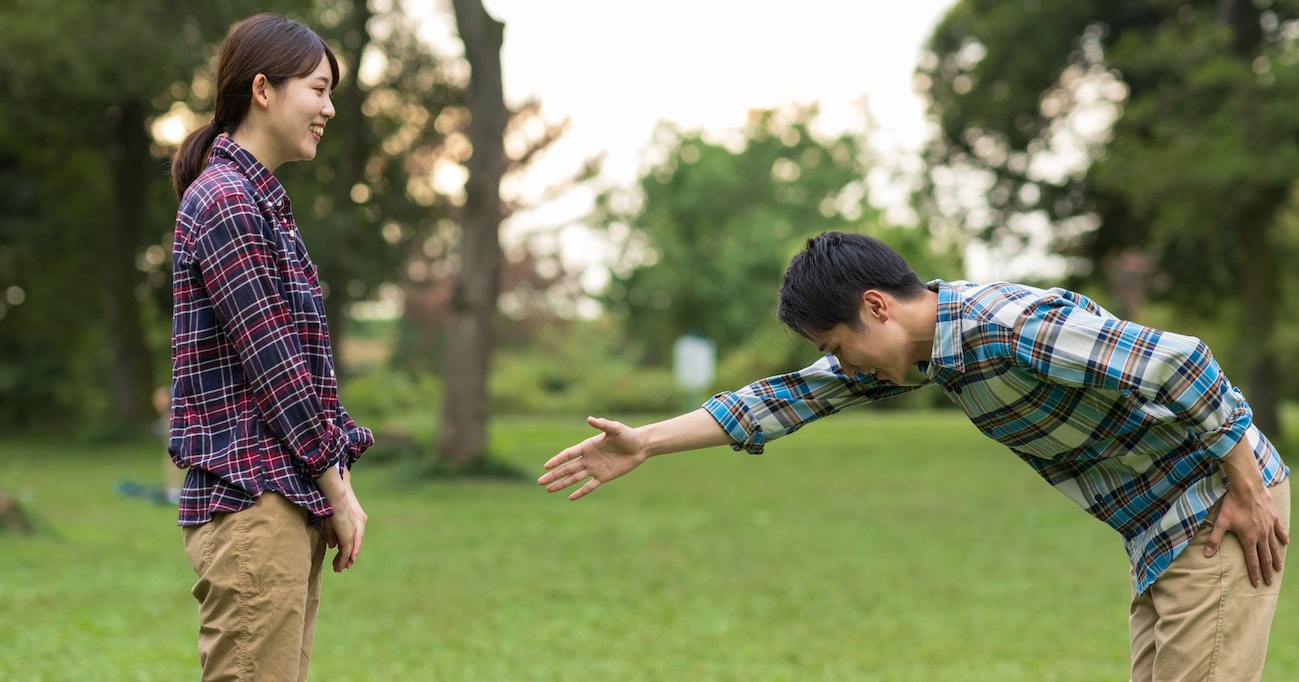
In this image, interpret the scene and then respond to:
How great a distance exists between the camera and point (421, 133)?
71.4ft

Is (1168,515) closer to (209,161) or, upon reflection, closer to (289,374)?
(289,374)

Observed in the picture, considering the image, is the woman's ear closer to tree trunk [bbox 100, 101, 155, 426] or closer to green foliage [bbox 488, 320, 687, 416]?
tree trunk [bbox 100, 101, 155, 426]

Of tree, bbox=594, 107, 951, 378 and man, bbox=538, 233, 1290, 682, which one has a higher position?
man, bbox=538, 233, 1290, 682

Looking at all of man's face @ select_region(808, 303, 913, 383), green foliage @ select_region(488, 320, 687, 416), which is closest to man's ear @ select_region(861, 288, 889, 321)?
man's face @ select_region(808, 303, 913, 383)

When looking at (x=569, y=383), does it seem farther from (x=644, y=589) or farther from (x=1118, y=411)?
(x=1118, y=411)

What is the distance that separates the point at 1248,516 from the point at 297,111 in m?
2.20

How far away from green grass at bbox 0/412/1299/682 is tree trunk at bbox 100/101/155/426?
273 inches

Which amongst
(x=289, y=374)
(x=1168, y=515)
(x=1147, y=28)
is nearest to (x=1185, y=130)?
(x=1147, y=28)

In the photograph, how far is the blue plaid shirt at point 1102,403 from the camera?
2.67m

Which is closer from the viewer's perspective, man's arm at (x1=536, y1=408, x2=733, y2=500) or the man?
the man

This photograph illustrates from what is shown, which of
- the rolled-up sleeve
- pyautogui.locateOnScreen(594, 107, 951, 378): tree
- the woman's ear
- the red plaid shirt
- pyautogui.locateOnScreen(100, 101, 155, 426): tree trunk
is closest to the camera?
the red plaid shirt

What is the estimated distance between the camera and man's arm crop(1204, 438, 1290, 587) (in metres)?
2.77

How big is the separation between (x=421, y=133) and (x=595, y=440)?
1935cm

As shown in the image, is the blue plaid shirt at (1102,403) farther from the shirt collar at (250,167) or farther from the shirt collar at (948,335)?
the shirt collar at (250,167)
